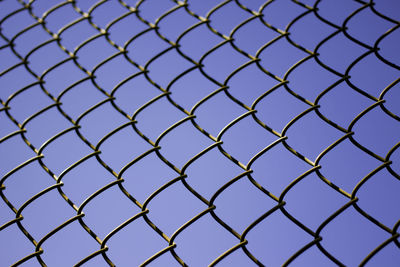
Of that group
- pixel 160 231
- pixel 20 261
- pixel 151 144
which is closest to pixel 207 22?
pixel 151 144

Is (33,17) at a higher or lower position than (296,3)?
higher

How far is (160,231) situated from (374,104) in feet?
3.19

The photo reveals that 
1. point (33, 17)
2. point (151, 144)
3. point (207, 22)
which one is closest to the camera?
point (151, 144)

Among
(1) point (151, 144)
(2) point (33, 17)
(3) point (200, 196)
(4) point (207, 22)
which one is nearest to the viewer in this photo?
(3) point (200, 196)

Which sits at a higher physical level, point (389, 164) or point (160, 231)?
point (160, 231)

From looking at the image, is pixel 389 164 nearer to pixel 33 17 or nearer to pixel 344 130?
pixel 344 130

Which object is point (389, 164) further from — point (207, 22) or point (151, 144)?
point (207, 22)

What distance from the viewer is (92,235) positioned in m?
2.29

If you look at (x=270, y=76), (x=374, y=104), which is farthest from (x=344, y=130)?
(x=270, y=76)

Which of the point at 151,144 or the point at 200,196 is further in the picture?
the point at 151,144

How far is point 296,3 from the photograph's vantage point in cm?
298

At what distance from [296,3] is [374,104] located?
0.90m

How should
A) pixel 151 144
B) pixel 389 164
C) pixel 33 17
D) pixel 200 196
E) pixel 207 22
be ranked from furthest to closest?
pixel 33 17
pixel 207 22
pixel 151 144
pixel 200 196
pixel 389 164

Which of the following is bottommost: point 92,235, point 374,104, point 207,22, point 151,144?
point 374,104
